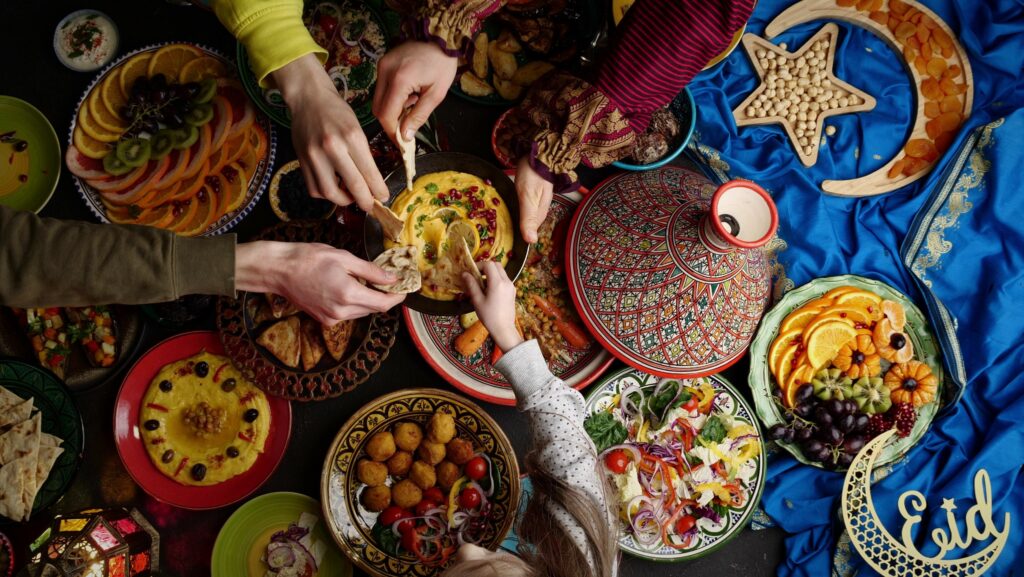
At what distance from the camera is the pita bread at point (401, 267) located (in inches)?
76.3

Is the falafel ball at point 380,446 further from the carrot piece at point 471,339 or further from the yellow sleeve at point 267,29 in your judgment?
the yellow sleeve at point 267,29

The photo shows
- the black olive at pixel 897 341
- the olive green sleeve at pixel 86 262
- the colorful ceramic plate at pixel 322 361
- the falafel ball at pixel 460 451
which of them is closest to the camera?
the olive green sleeve at pixel 86 262

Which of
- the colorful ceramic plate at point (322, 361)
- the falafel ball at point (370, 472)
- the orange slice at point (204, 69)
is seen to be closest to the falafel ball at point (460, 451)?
the falafel ball at point (370, 472)

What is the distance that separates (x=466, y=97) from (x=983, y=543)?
253cm

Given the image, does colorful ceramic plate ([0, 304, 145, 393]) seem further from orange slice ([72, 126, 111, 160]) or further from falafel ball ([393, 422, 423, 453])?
falafel ball ([393, 422, 423, 453])

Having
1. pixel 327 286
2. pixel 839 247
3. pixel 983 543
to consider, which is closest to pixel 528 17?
pixel 327 286

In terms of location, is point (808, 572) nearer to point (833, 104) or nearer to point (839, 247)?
point (839, 247)

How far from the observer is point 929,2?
267 centimetres

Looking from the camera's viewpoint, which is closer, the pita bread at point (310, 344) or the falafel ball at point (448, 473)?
the pita bread at point (310, 344)

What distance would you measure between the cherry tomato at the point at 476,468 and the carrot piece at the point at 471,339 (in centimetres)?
37

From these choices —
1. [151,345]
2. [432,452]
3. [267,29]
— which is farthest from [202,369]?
[267,29]

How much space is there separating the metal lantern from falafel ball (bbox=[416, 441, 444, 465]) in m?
0.97

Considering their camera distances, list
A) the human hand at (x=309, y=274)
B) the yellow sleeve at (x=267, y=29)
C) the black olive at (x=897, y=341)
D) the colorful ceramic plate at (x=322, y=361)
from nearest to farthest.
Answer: the yellow sleeve at (x=267, y=29)
the human hand at (x=309, y=274)
the colorful ceramic plate at (x=322, y=361)
the black olive at (x=897, y=341)

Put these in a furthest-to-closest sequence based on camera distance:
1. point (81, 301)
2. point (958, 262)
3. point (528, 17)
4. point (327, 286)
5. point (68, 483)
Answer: point (958, 262)
point (528, 17)
point (68, 483)
point (327, 286)
point (81, 301)
